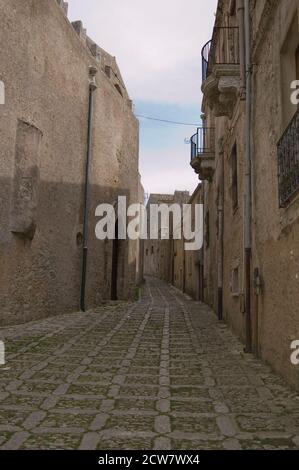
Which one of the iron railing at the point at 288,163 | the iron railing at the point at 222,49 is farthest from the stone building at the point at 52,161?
the iron railing at the point at 288,163

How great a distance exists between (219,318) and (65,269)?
4219 millimetres

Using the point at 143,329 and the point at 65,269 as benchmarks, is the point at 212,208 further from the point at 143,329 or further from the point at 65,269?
the point at 143,329

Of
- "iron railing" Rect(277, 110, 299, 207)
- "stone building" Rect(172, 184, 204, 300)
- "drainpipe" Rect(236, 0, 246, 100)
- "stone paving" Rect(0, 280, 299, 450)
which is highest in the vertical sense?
"drainpipe" Rect(236, 0, 246, 100)

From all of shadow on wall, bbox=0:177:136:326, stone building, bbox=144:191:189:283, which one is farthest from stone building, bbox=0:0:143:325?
stone building, bbox=144:191:189:283

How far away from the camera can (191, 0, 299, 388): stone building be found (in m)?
4.69

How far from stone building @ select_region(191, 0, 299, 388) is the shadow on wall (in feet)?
14.0

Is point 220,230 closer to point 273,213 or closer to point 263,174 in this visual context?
point 263,174

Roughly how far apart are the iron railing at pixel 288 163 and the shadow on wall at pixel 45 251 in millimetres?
5750

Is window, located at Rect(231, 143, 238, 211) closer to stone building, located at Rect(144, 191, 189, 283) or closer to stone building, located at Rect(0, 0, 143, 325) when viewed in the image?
stone building, located at Rect(0, 0, 143, 325)

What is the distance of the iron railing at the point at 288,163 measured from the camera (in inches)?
172

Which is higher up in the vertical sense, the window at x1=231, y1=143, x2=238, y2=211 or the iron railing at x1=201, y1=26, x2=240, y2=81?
the iron railing at x1=201, y1=26, x2=240, y2=81

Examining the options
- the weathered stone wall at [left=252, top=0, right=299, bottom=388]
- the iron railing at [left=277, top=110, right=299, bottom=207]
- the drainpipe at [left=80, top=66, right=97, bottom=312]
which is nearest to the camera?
the iron railing at [left=277, top=110, right=299, bottom=207]

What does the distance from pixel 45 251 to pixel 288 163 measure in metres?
7.04

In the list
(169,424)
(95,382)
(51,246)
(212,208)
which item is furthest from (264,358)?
(212,208)
